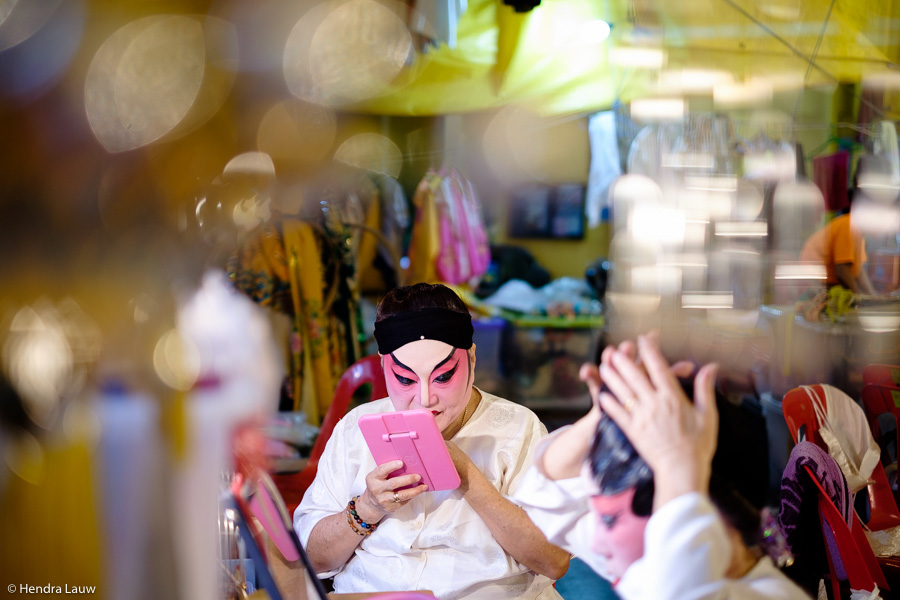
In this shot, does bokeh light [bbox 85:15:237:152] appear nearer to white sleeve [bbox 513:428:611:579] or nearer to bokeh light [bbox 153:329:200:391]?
bokeh light [bbox 153:329:200:391]

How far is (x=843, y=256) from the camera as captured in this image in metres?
1.73

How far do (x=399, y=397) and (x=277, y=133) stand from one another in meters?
1.07

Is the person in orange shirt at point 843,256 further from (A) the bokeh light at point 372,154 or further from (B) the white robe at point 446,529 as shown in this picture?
(A) the bokeh light at point 372,154

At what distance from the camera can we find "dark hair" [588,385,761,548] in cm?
67

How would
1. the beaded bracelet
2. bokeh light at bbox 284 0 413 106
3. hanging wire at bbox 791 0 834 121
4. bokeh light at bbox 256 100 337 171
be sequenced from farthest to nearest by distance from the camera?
1. hanging wire at bbox 791 0 834 121
2. bokeh light at bbox 284 0 413 106
3. bokeh light at bbox 256 100 337 171
4. the beaded bracelet

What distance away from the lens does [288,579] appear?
0.85 meters

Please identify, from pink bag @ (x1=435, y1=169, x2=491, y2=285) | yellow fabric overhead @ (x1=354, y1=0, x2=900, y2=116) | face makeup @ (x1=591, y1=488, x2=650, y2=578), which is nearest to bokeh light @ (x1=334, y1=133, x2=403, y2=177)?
yellow fabric overhead @ (x1=354, y1=0, x2=900, y2=116)

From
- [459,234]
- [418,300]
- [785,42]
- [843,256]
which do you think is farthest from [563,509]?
[459,234]

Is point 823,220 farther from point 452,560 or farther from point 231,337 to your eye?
point 231,337

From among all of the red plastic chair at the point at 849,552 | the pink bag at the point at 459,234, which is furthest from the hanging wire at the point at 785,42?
the red plastic chair at the point at 849,552

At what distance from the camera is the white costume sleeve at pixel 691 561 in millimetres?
638

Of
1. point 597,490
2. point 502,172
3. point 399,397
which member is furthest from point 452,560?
point 502,172

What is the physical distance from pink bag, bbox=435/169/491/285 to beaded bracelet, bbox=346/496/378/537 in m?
2.10

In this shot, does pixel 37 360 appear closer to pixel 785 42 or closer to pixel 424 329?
pixel 424 329
